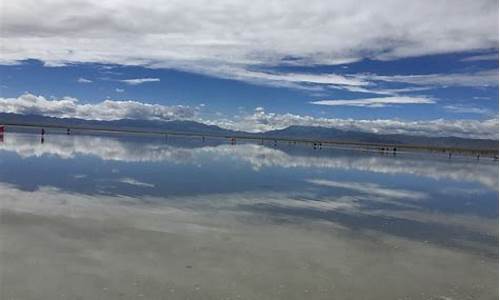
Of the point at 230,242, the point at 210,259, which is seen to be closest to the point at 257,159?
the point at 230,242

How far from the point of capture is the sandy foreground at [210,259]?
915 cm

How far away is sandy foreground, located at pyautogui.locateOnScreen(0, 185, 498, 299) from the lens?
9.15 meters

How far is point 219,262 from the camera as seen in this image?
1084 centimetres

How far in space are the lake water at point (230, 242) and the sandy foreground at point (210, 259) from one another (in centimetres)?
3

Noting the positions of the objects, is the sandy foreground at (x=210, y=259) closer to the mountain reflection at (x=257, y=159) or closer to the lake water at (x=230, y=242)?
the lake water at (x=230, y=242)

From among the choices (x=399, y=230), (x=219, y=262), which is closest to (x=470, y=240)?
(x=399, y=230)

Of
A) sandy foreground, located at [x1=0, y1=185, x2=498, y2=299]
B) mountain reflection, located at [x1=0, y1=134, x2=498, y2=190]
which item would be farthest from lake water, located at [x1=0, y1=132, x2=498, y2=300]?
mountain reflection, located at [x1=0, y1=134, x2=498, y2=190]

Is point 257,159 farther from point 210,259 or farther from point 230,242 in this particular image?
point 210,259

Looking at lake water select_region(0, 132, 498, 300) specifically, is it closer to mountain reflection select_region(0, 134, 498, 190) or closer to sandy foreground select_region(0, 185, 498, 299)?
sandy foreground select_region(0, 185, 498, 299)

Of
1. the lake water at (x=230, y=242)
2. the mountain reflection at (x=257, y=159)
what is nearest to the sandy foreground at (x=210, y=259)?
the lake water at (x=230, y=242)

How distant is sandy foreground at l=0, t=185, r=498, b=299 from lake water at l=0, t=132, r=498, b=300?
0.03m

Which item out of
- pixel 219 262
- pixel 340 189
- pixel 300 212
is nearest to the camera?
pixel 219 262

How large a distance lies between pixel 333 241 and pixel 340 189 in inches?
474

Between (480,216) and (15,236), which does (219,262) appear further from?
(480,216)
